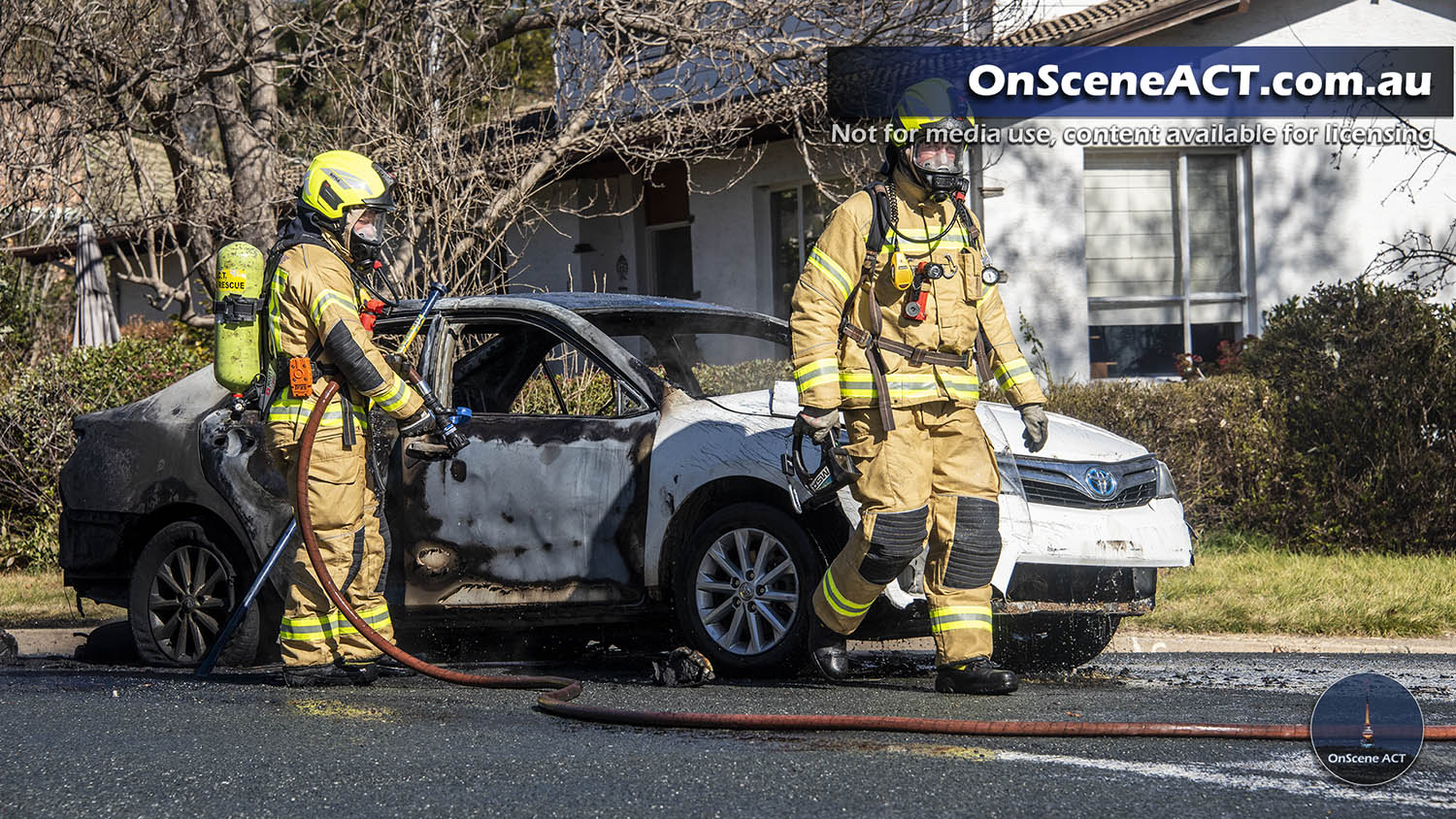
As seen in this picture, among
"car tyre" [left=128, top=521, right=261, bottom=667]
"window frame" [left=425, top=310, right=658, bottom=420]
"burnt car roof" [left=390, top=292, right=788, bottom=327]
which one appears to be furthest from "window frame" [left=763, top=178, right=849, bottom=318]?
"car tyre" [left=128, top=521, right=261, bottom=667]

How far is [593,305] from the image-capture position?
6.85 meters

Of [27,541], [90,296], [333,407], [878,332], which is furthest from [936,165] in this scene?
[90,296]

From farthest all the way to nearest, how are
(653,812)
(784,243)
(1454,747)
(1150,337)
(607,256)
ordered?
(607,256)
(784,243)
(1150,337)
(1454,747)
(653,812)

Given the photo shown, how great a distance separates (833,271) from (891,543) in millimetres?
992

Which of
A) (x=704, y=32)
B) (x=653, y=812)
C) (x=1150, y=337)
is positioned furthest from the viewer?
(x=1150, y=337)

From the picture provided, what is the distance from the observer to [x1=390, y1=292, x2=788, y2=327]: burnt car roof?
678cm

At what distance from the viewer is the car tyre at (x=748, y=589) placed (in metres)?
5.89

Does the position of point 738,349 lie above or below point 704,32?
below

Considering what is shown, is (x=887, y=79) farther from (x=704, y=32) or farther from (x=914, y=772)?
(x=914, y=772)

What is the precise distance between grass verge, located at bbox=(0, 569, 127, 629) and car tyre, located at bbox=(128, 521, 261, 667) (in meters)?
1.74

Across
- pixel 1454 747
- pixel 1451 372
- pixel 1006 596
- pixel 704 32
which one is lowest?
pixel 1454 747

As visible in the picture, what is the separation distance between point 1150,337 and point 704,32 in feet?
16.0

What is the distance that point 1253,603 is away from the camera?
312 inches

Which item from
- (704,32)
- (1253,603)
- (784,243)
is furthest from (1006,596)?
(784,243)
